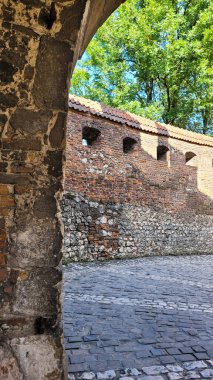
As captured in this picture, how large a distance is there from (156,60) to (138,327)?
1594cm

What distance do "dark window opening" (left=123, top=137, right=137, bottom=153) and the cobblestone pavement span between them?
603 centimetres

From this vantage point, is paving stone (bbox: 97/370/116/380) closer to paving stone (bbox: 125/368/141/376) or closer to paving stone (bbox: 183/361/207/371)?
paving stone (bbox: 125/368/141/376)

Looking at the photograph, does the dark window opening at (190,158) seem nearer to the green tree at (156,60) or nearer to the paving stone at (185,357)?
the green tree at (156,60)

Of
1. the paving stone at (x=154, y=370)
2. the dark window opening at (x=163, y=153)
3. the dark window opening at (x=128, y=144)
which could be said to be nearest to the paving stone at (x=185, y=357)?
the paving stone at (x=154, y=370)

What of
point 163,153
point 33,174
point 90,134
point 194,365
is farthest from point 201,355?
point 163,153

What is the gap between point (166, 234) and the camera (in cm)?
1286

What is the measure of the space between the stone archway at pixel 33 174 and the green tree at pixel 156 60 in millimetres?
15165

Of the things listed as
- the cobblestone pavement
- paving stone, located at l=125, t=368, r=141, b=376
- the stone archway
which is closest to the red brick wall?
the cobblestone pavement

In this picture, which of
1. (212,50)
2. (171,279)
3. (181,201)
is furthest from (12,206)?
(212,50)

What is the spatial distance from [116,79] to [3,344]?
1781 cm

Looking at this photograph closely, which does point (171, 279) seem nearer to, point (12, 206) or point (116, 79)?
point (12, 206)

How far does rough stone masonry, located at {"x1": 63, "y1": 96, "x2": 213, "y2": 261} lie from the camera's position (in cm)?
1010

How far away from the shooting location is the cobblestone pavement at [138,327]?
2.78 m

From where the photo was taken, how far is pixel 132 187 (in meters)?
11.9
